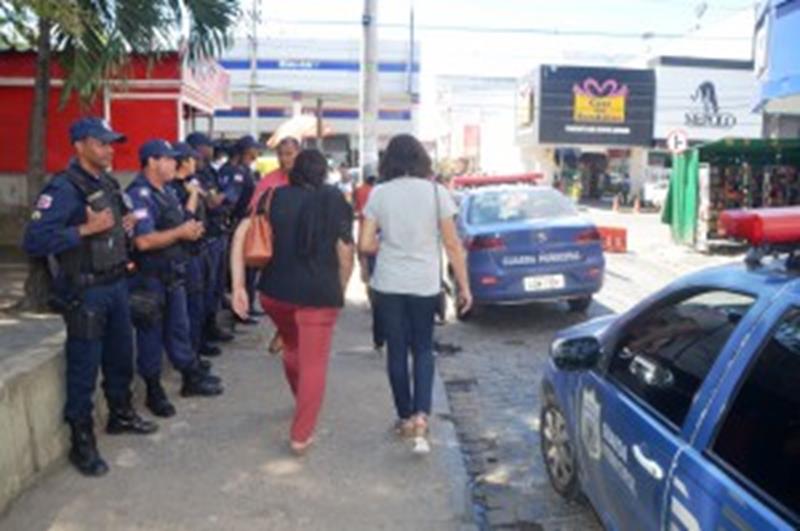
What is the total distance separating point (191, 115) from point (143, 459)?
10.4 m

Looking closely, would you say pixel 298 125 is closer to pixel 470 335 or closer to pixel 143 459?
pixel 143 459

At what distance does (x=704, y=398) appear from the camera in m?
2.49

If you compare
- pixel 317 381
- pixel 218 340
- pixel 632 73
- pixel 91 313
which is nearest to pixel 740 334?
pixel 317 381

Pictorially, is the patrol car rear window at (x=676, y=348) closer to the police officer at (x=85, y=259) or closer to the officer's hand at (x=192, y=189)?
the police officer at (x=85, y=259)

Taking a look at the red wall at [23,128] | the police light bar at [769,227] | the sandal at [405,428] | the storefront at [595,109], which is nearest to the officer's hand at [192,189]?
the sandal at [405,428]

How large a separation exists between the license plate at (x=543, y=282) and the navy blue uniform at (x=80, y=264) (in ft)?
15.9

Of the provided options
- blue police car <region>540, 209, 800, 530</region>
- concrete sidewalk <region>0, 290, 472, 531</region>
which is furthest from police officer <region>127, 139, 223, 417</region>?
blue police car <region>540, 209, 800, 530</region>

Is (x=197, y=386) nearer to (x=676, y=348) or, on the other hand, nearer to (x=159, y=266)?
(x=159, y=266)

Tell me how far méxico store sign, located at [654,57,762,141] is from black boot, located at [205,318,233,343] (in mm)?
35451

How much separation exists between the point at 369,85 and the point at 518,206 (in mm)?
5089

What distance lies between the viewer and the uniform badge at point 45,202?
160 inches

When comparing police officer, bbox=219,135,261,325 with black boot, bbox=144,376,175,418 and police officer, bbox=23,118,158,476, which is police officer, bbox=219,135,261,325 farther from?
police officer, bbox=23,118,158,476

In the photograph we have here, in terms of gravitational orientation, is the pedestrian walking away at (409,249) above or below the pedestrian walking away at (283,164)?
below

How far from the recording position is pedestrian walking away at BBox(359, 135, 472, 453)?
A: 466cm
